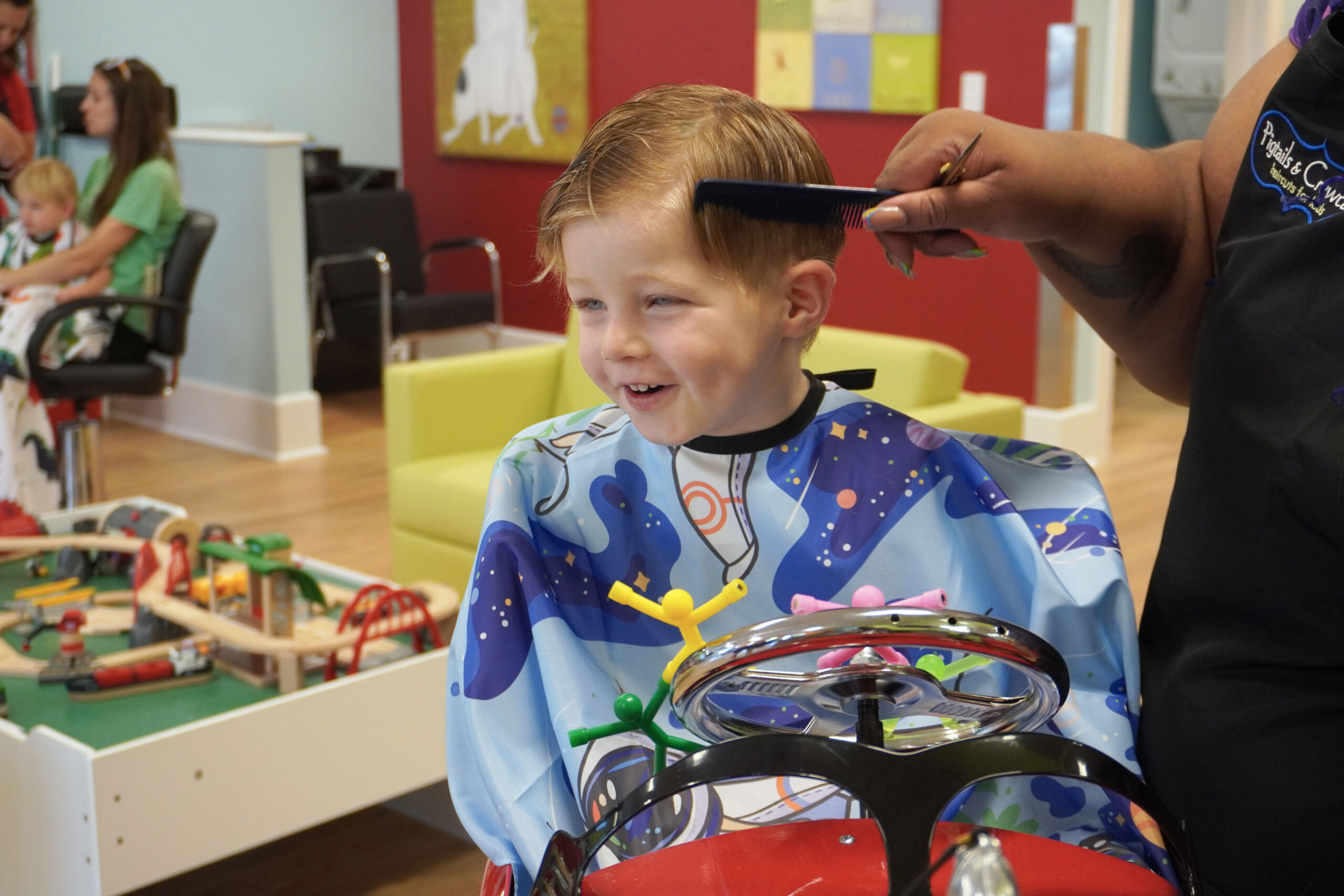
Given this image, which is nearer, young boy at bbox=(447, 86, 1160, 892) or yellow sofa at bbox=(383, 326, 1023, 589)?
young boy at bbox=(447, 86, 1160, 892)

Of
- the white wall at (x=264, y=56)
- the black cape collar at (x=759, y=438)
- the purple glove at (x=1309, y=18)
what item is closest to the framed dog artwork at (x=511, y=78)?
the white wall at (x=264, y=56)

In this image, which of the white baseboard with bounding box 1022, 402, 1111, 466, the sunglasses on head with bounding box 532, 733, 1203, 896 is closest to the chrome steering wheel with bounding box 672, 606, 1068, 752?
the sunglasses on head with bounding box 532, 733, 1203, 896

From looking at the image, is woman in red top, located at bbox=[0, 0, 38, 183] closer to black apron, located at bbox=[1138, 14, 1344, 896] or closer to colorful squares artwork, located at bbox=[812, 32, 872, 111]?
colorful squares artwork, located at bbox=[812, 32, 872, 111]

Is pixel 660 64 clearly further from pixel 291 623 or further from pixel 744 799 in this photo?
pixel 744 799

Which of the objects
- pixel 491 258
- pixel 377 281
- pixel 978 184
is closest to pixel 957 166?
pixel 978 184

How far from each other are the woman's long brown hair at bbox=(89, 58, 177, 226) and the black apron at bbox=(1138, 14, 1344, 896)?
3.73 metres

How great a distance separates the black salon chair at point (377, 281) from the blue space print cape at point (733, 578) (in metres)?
4.34

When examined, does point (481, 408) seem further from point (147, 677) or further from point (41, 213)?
point (41, 213)

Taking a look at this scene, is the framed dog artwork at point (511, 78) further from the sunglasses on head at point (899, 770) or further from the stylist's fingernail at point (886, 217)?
the sunglasses on head at point (899, 770)

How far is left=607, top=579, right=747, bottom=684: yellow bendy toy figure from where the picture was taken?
92 cm

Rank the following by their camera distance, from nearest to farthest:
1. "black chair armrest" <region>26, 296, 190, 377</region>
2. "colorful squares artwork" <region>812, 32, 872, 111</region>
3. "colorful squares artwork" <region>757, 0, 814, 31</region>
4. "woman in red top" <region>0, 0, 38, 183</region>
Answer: "black chair armrest" <region>26, 296, 190, 377</region>, "woman in red top" <region>0, 0, 38, 183</region>, "colorful squares artwork" <region>812, 32, 872, 111</region>, "colorful squares artwork" <region>757, 0, 814, 31</region>

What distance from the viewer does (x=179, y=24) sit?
5891mm

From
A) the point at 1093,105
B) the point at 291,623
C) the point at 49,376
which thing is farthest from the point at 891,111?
the point at 291,623

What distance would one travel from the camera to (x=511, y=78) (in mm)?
6344
